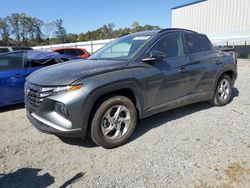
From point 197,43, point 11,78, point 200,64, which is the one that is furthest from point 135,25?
point 200,64

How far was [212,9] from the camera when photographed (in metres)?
35.3

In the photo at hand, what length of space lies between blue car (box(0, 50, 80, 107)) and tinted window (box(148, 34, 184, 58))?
3580 millimetres

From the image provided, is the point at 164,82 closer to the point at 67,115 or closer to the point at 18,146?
the point at 67,115

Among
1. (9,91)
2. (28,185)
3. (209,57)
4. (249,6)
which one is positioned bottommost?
(28,185)

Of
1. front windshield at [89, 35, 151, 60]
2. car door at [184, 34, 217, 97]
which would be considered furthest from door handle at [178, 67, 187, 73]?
front windshield at [89, 35, 151, 60]

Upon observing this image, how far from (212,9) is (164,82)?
34.7 m

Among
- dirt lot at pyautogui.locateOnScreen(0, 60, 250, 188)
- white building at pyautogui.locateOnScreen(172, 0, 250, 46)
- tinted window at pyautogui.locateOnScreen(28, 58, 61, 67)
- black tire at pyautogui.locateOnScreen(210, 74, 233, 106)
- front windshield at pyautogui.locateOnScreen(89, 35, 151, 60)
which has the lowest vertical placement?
dirt lot at pyautogui.locateOnScreen(0, 60, 250, 188)

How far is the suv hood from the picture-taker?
3.62 metres

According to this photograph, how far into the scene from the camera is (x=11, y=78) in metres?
6.22

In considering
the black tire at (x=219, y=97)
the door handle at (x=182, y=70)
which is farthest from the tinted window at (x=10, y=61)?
the black tire at (x=219, y=97)

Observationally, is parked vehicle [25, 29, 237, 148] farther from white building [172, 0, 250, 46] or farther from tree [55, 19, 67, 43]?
tree [55, 19, 67, 43]

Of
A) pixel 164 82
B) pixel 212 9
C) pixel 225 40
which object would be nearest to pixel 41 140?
pixel 164 82

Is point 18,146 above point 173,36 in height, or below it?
below

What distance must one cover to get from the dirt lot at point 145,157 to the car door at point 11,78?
1132 mm
